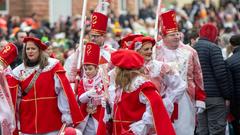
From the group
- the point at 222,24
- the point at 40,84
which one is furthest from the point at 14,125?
the point at 222,24

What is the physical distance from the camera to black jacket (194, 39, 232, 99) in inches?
453

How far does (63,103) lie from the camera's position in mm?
9852

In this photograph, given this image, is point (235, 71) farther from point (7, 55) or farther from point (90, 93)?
point (7, 55)

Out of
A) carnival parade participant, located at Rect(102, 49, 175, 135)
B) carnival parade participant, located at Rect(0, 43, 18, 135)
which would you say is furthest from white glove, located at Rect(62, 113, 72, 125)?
carnival parade participant, located at Rect(102, 49, 175, 135)

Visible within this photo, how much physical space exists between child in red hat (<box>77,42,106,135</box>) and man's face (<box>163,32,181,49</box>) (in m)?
0.88

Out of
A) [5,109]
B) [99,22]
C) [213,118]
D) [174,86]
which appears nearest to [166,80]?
[174,86]

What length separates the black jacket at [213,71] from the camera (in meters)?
11.5

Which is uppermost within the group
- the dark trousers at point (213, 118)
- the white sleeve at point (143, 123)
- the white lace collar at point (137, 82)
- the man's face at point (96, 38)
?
the man's face at point (96, 38)

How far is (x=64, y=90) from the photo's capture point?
9750 millimetres

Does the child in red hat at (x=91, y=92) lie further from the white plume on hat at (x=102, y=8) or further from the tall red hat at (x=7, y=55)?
the tall red hat at (x=7, y=55)

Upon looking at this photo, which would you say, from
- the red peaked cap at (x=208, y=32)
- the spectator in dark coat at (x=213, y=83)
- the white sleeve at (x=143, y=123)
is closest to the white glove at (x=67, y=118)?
the white sleeve at (x=143, y=123)

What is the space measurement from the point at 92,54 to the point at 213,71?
1895 millimetres

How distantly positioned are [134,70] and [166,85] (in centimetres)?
150

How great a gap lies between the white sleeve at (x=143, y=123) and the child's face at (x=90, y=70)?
90.8 inches
